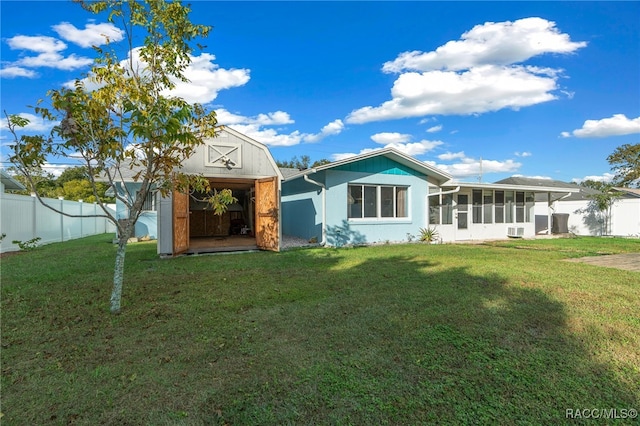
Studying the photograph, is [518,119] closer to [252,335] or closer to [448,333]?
[448,333]

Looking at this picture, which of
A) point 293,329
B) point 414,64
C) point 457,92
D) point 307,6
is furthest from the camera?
point 457,92

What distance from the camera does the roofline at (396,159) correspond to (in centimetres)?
1096

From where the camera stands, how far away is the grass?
2.25 metres

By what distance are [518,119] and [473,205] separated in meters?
7.57

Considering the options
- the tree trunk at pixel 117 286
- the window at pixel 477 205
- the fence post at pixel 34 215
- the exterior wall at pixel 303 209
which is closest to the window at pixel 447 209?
the window at pixel 477 205

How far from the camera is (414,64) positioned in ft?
51.9

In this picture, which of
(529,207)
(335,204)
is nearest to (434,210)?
(335,204)

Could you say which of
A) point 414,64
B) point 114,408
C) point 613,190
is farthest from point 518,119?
point 114,408

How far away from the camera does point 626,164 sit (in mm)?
27969

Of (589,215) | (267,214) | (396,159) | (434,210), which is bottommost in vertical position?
(589,215)

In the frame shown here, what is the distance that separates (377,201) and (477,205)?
5248 mm

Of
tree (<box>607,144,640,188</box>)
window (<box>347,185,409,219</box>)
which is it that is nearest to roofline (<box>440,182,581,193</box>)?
window (<box>347,185,409,219</box>)

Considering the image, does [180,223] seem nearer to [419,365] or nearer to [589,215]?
[419,365]

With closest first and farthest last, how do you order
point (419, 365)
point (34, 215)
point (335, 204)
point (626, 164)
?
point (419, 365) → point (335, 204) → point (34, 215) → point (626, 164)
